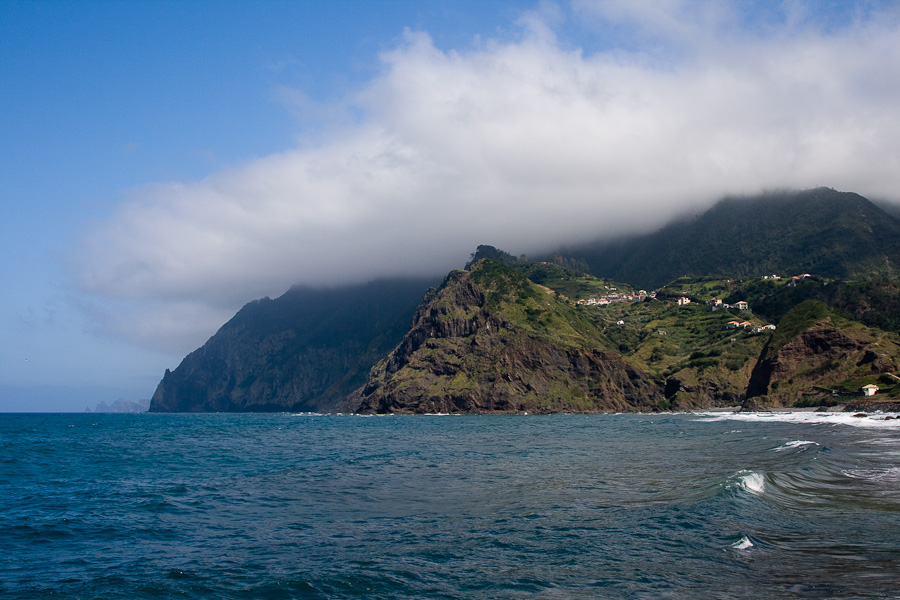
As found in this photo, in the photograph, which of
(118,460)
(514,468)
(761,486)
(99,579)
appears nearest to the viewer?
(99,579)

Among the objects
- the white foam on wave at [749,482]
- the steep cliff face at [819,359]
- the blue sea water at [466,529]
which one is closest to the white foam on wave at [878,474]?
the blue sea water at [466,529]

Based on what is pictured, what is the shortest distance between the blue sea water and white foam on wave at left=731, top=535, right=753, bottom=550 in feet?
0.29

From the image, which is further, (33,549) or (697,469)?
(697,469)

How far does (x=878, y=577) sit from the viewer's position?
49.8 feet

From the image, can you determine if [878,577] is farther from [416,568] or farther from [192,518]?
[192,518]

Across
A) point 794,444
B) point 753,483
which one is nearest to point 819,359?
point 794,444

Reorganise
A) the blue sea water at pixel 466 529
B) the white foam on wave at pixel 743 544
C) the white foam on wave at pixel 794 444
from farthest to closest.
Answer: the white foam on wave at pixel 794 444
the white foam on wave at pixel 743 544
the blue sea water at pixel 466 529

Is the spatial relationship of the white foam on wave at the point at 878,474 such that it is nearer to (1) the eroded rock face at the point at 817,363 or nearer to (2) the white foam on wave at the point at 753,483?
(2) the white foam on wave at the point at 753,483

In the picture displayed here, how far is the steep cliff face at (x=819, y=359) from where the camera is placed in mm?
124812

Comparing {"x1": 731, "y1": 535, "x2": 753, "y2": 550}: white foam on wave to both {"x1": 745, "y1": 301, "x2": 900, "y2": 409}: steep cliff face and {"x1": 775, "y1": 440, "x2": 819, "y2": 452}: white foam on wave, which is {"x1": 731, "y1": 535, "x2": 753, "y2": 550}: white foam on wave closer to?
{"x1": 775, "y1": 440, "x2": 819, "y2": 452}: white foam on wave

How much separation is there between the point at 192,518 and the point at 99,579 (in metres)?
8.47

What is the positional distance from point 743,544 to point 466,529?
9.66 m

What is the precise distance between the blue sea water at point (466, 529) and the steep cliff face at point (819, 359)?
320 ft

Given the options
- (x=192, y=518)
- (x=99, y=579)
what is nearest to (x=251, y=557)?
(x=99, y=579)
